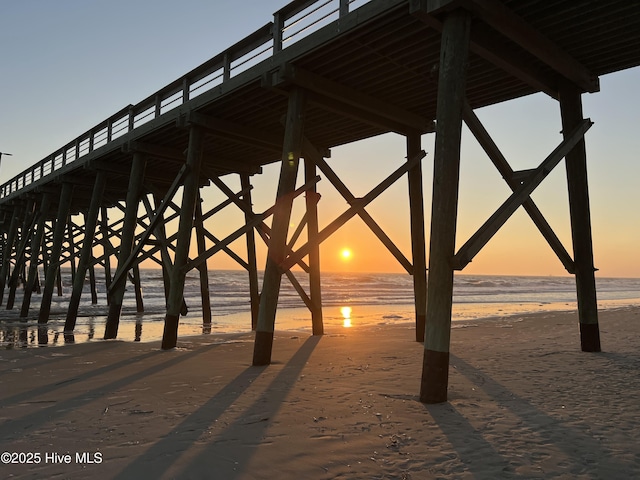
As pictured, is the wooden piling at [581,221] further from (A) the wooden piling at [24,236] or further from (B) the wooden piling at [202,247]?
(A) the wooden piling at [24,236]

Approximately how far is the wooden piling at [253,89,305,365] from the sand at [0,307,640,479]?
470mm

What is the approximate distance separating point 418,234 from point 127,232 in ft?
21.1

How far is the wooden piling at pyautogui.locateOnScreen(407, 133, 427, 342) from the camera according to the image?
27.2 ft

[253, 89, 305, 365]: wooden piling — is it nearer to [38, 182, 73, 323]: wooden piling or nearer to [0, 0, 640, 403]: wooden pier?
[0, 0, 640, 403]: wooden pier

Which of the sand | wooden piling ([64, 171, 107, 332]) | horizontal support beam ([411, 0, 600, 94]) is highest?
horizontal support beam ([411, 0, 600, 94])

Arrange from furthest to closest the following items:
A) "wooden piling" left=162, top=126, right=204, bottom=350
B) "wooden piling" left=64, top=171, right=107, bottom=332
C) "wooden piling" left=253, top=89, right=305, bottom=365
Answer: "wooden piling" left=64, top=171, right=107, bottom=332 < "wooden piling" left=162, top=126, right=204, bottom=350 < "wooden piling" left=253, top=89, right=305, bottom=365

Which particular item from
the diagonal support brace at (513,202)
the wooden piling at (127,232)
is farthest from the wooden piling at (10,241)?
the diagonal support brace at (513,202)

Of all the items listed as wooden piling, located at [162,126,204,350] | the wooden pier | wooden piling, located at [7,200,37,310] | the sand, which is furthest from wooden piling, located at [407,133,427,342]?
wooden piling, located at [7,200,37,310]

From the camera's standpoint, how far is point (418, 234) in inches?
330

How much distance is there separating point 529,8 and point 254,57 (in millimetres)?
4083

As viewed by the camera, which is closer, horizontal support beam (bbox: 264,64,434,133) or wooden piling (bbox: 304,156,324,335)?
horizontal support beam (bbox: 264,64,434,133)

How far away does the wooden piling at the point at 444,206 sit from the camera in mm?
4352

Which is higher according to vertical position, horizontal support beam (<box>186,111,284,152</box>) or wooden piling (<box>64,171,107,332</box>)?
horizontal support beam (<box>186,111,284,152</box>)

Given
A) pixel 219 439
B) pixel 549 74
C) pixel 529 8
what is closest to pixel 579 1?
pixel 529 8
